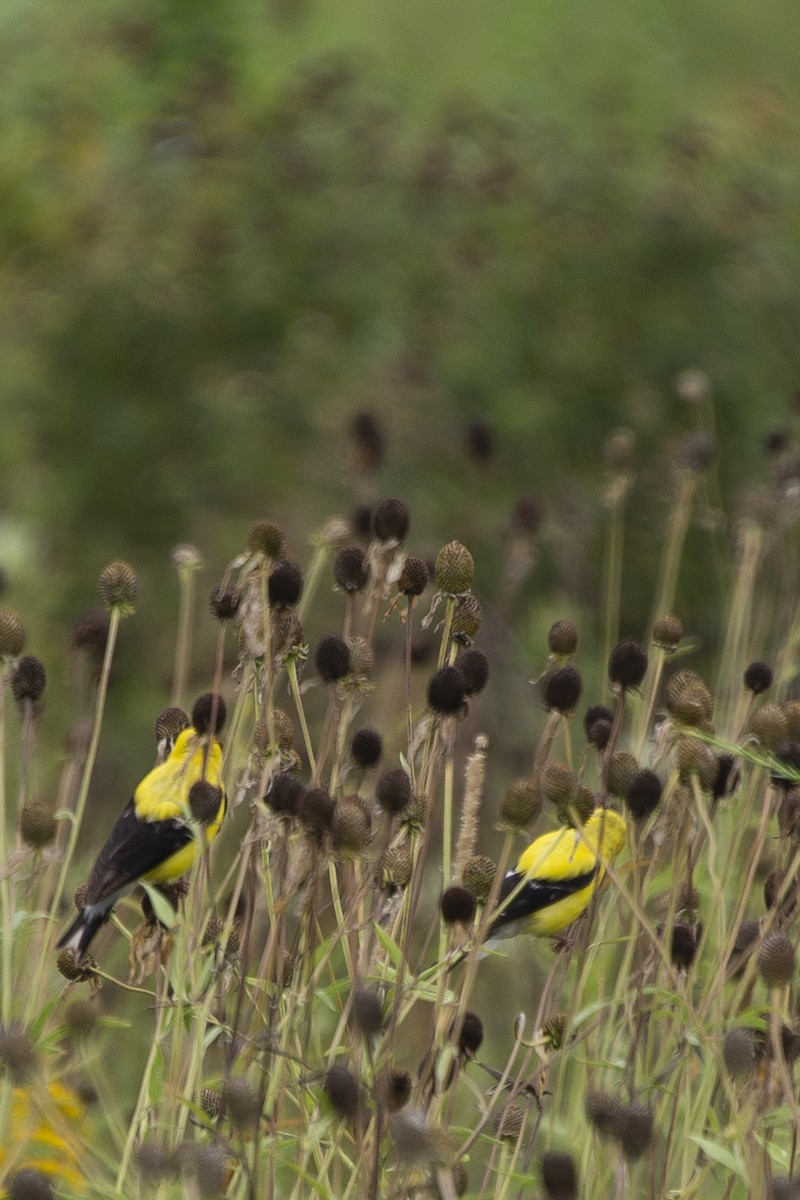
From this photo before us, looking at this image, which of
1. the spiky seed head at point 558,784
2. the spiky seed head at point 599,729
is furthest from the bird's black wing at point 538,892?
the spiky seed head at point 558,784

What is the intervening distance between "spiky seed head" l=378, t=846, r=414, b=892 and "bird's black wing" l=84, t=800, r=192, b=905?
50 cm

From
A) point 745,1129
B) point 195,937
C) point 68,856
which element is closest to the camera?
point 745,1129

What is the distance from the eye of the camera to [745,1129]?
1.60 metres

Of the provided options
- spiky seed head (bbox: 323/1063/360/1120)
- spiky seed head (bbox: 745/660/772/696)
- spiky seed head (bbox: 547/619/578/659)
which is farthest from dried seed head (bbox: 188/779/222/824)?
spiky seed head (bbox: 745/660/772/696)

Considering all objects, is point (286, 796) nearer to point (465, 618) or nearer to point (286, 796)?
point (286, 796)

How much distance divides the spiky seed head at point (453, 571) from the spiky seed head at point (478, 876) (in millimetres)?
325

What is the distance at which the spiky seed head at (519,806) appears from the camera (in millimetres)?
1811

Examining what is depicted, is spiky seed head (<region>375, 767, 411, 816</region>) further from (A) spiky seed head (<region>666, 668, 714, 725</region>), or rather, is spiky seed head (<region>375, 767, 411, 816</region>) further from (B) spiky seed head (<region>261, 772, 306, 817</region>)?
(A) spiky seed head (<region>666, 668, 714, 725</region>)

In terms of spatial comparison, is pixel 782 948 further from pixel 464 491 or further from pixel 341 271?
pixel 341 271

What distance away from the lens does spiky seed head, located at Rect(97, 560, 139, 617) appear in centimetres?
208

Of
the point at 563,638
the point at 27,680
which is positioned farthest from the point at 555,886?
the point at 27,680

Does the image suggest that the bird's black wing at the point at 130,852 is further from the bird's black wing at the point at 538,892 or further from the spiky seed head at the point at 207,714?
the bird's black wing at the point at 538,892

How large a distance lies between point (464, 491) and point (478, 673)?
363 centimetres

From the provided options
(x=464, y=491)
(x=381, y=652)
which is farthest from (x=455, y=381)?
(x=381, y=652)
